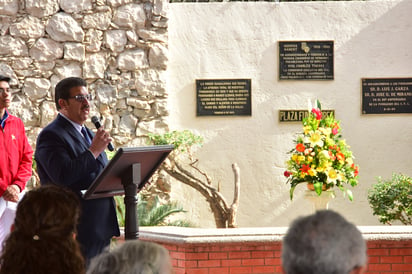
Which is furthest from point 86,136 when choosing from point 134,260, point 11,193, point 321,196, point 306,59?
point 306,59

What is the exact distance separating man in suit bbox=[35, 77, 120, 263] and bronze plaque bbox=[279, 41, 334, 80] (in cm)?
427

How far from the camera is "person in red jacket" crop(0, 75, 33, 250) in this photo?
531 cm

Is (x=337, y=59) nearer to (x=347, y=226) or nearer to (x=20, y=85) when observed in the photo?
(x=20, y=85)

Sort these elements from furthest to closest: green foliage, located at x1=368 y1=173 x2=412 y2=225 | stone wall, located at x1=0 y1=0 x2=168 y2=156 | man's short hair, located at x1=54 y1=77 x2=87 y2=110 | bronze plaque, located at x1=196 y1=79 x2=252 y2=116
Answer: bronze plaque, located at x1=196 y1=79 x2=252 y2=116 → stone wall, located at x1=0 y1=0 x2=168 y2=156 → green foliage, located at x1=368 y1=173 x2=412 y2=225 → man's short hair, located at x1=54 y1=77 x2=87 y2=110

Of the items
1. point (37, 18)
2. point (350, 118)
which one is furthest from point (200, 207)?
point (37, 18)

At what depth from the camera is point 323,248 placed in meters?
1.94

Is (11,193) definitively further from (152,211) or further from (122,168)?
(152,211)

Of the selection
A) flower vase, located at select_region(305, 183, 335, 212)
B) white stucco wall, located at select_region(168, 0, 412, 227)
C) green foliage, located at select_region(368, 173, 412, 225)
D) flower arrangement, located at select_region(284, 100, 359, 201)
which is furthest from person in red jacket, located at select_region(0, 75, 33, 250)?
green foliage, located at select_region(368, 173, 412, 225)

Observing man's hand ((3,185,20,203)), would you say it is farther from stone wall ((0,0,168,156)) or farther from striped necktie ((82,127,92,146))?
stone wall ((0,0,168,156))

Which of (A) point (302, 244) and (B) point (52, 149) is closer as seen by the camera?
(A) point (302, 244)

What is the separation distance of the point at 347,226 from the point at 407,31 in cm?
672

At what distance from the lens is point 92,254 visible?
4.11 meters

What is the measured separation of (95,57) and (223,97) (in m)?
1.45

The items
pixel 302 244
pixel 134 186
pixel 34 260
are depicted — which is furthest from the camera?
pixel 134 186
